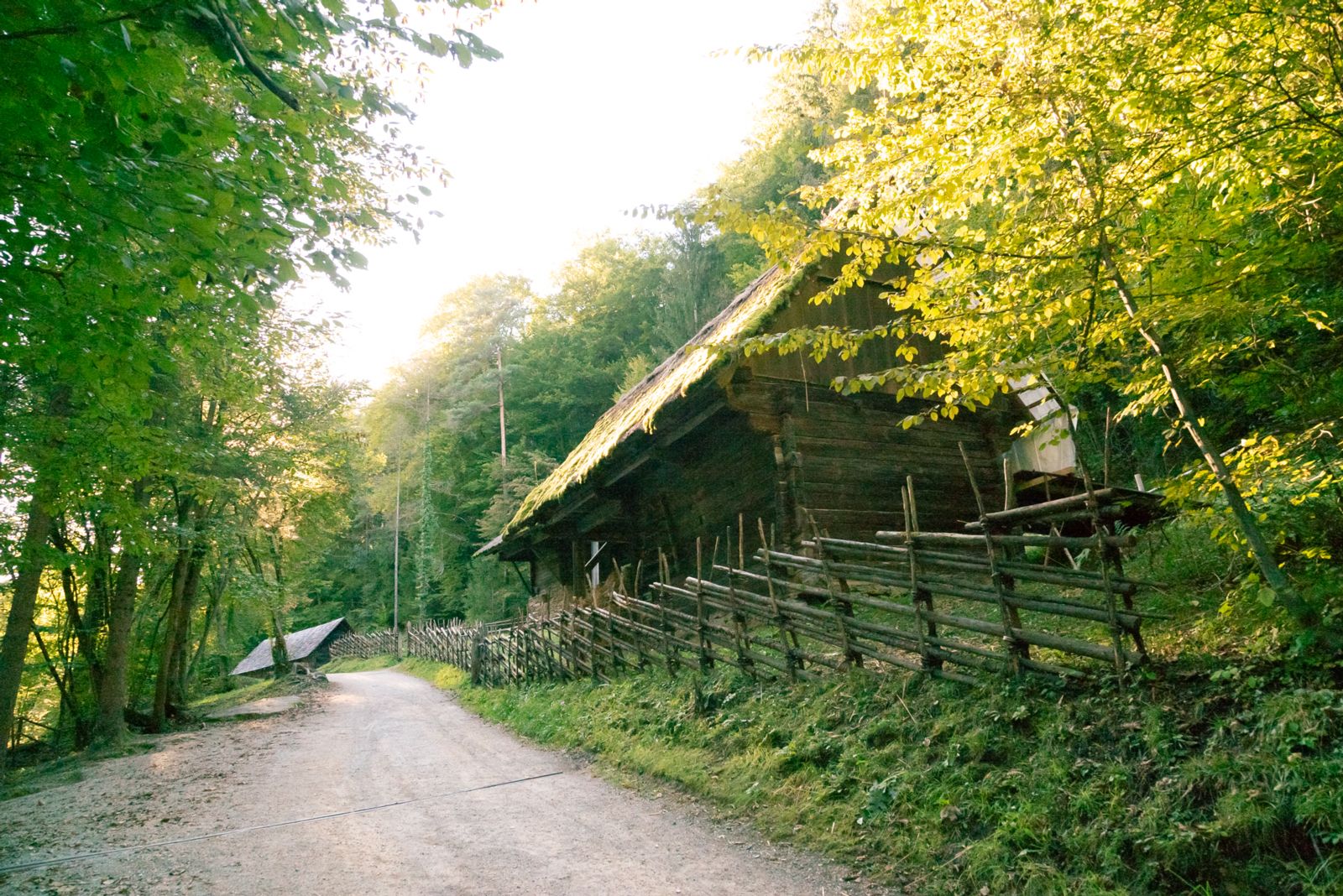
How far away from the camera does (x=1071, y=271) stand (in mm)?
3658

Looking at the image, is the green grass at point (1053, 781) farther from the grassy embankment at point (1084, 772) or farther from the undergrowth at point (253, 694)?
the undergrowth at point (253, 694)

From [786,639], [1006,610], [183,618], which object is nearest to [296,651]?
[183,618]

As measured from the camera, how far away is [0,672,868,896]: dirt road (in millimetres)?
3828

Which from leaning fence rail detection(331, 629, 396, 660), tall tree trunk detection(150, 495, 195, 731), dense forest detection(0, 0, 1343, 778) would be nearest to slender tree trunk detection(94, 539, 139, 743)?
tall tree trunk detection(150, 495, 195, 731)

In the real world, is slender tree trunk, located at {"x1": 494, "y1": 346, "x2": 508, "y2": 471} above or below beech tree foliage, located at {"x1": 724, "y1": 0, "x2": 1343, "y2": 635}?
above

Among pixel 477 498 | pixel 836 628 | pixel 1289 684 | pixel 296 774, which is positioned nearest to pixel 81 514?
pixel 296 774

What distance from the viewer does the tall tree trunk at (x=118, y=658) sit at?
10859mm

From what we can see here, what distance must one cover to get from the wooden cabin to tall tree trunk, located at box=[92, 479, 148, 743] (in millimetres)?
6171

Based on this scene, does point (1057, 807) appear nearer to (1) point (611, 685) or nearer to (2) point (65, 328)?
(2) point (65, 328)

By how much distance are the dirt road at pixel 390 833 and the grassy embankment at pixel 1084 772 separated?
0.42 m

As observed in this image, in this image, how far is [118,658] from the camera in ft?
36.5

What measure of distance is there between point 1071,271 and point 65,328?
16.5ft

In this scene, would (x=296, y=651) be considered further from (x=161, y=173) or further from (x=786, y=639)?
(x=161, y=173)

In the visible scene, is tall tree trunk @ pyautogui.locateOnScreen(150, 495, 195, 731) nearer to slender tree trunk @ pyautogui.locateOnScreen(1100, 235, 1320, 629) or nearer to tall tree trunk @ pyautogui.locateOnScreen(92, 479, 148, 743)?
tall tree trunk @ pyautogui.locateOnScreen(92, 479, 148, 743)
